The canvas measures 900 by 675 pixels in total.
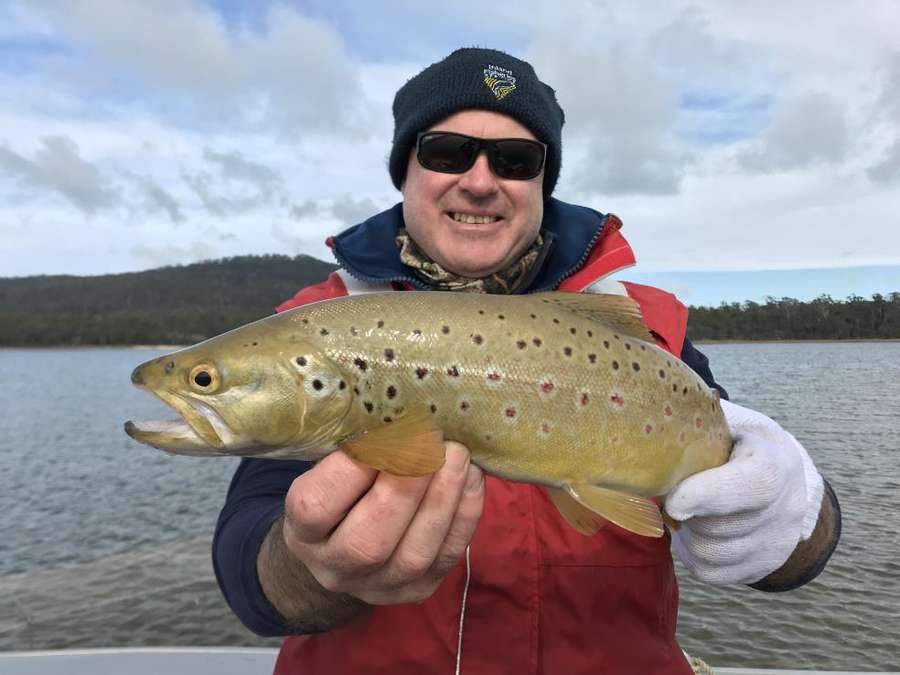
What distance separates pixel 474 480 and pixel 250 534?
110cm

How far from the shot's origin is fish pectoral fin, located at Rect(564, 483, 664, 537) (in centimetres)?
246

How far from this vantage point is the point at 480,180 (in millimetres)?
3391

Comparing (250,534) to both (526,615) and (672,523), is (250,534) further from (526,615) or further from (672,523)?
(672,523)

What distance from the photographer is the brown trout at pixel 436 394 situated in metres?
2.34

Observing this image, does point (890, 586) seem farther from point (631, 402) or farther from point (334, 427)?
point (334, 427)

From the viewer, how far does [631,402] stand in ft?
8.46

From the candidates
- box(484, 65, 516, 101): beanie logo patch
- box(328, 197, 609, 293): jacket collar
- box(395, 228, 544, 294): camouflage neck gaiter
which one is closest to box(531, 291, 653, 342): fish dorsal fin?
box(328, 197, 609, 293): jacket collar

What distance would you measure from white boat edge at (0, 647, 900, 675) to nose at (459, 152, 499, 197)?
11.7ft

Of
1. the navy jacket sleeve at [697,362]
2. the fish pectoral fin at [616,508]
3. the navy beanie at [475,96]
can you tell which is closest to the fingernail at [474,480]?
the fish pectoral fin at [616,508]

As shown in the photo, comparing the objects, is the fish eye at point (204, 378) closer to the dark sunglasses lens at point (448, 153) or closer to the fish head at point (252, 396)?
the fish head at point (252, 396)

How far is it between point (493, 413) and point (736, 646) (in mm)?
8626

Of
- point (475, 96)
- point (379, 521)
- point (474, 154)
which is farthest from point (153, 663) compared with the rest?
point (475, 96)

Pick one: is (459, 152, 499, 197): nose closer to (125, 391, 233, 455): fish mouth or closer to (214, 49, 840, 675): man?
(214, 49, 840, 675): man

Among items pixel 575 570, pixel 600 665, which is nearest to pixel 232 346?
pixel 575 570
